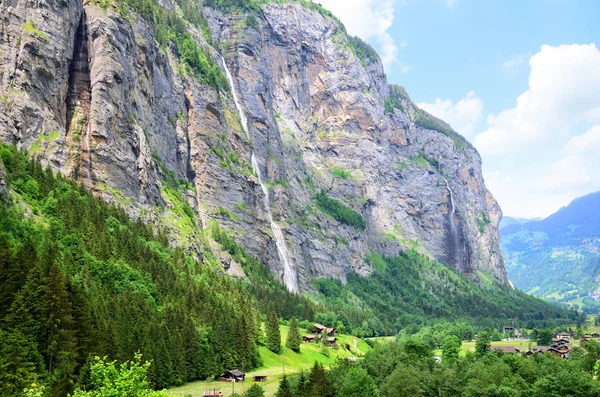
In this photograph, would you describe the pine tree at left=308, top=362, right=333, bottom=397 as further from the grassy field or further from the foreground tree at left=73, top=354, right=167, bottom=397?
the foreground tree at left=73, top=354, right=167, bottom=397

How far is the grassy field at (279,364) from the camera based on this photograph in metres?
71.8

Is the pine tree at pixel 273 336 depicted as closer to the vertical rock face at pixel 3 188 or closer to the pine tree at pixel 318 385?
the pine tree at pixel 318 385

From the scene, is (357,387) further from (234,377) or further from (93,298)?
(93,298)

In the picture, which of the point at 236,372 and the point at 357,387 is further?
the point at 236,372

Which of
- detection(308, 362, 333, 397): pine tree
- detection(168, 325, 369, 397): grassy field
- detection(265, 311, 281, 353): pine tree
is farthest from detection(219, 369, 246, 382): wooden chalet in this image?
detection(265, 311, 281, 353): pine tree

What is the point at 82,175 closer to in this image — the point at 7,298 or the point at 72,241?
the point at 72,241

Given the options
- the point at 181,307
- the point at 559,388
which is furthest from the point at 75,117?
the point at 559,388

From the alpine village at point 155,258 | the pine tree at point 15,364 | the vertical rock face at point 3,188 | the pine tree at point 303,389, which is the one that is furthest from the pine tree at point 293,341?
the pine tree at point 15,364

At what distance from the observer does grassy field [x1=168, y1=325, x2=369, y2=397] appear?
235ft

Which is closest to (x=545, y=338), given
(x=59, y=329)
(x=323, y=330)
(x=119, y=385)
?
(x=323, y=330)

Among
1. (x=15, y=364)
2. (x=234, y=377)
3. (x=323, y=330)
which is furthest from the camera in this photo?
(x=323, y=330)

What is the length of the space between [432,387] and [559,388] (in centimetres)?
1596

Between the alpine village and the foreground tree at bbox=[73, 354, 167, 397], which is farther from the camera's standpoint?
the alpine village

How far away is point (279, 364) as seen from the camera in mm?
95750
